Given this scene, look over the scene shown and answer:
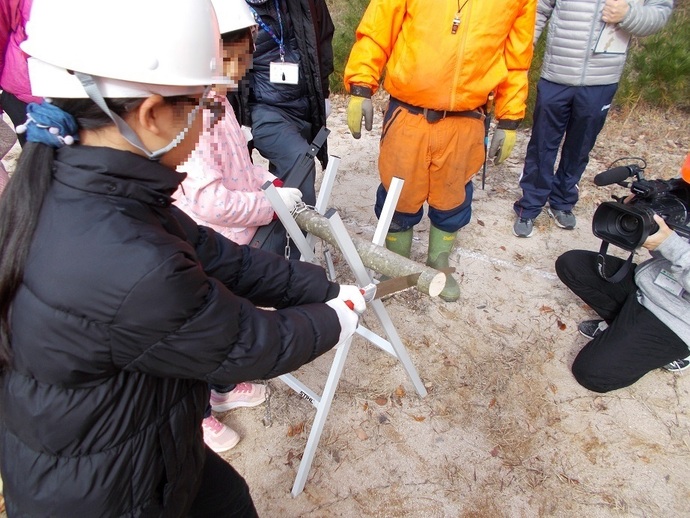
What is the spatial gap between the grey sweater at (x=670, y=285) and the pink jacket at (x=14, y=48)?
3532 millimetres

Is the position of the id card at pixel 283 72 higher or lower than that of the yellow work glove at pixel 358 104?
higher

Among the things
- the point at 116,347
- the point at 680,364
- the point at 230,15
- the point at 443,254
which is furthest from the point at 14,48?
the point at 680,364

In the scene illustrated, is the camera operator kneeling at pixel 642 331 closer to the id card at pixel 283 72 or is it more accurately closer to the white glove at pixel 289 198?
the white glove at pixel 289 198

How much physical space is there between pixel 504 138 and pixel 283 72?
1.55m

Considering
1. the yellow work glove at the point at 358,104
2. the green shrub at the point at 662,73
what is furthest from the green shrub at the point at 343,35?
the yellow work glove at the point at 358,104

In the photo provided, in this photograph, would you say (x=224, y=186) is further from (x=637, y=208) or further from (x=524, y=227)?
(x=524, y=227)

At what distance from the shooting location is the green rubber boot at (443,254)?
141 inches

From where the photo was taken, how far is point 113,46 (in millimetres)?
999

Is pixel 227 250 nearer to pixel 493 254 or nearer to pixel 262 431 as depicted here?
pixel 262 431

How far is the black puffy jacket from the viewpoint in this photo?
1.00 meters

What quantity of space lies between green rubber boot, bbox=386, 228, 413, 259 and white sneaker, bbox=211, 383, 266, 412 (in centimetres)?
151

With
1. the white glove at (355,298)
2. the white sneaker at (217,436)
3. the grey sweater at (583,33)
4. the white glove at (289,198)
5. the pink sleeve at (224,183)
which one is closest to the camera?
the white glove at (355,298)

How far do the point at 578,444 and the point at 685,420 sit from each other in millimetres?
687

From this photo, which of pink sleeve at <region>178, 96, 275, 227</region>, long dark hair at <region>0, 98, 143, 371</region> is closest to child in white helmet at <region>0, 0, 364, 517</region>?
long dark hair at <region>0, 98, 143, 371</region>
